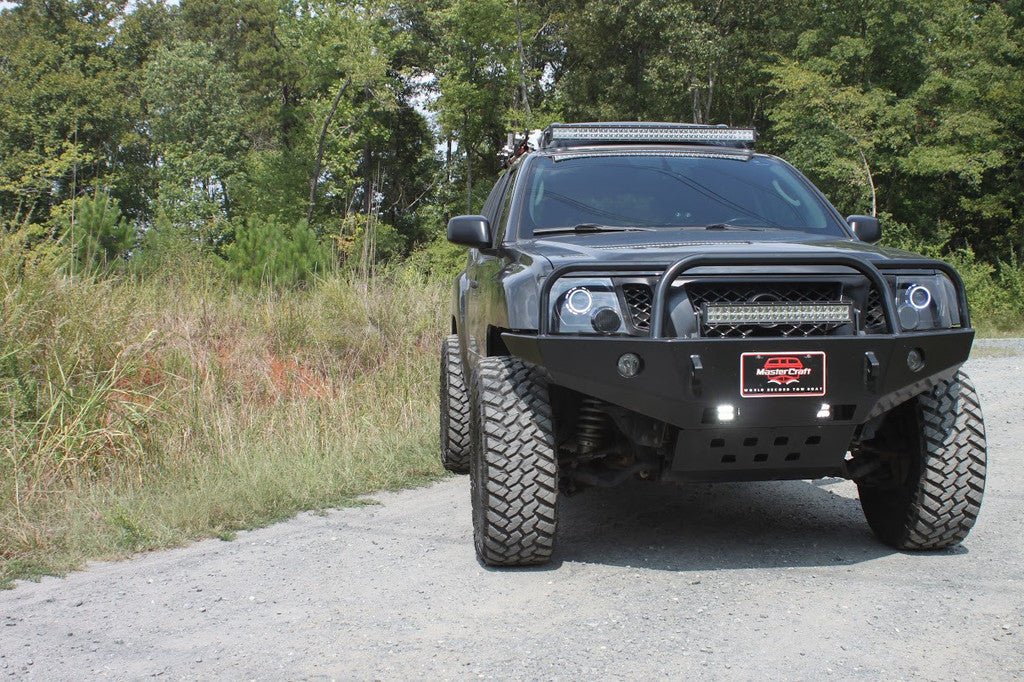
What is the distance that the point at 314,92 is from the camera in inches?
1882

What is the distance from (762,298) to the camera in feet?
13.1

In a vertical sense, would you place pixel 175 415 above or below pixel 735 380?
below

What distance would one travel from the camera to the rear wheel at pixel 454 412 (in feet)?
21.6

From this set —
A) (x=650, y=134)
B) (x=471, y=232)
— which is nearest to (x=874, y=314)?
(x=471, y=232)

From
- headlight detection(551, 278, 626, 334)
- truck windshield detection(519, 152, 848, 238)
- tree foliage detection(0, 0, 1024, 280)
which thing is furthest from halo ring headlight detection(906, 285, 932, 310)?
tree foliage detection(0, 0, 1024, 280)

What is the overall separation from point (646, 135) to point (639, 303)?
7.27 feet

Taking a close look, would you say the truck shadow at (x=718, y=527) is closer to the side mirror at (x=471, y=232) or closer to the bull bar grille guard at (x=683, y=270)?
the bull bar grille guard at (x=683, y=270)

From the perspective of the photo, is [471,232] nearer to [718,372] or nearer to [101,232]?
[718,372]

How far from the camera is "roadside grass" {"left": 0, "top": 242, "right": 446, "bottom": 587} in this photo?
533cm

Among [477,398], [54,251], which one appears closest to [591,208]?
[477,398]

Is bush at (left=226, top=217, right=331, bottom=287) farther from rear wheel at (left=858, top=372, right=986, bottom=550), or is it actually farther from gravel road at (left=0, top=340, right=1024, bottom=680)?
rear wheel at (left=858, top=372, right=986, bottom=550)

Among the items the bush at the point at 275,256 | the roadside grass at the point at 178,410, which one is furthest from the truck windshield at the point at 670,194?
the bush at the point at 275,256

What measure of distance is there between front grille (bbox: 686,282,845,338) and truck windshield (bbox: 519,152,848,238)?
3.51 ft

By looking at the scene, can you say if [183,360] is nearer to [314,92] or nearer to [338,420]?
[338,420]
